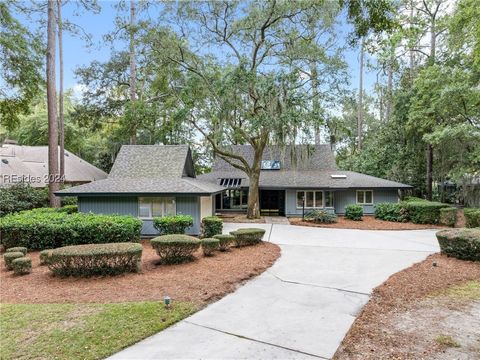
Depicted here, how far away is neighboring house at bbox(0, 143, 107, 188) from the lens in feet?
64.9

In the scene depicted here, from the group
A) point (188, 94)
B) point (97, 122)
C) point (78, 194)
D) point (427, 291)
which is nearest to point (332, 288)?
point (427, 291)

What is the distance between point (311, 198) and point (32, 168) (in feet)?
65.1

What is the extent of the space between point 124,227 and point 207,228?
11.5ft

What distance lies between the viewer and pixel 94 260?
6883 millimetres

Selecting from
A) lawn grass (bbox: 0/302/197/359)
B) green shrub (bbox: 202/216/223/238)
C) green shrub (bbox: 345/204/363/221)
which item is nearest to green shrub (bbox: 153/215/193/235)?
green shrub (bbox: 202/216/223/238)

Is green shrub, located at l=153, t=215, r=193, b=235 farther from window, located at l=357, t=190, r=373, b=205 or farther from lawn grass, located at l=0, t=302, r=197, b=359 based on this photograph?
window, located at l=357, t=190, r=373, b=205

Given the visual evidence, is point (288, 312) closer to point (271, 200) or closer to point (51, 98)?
point (51, 98)

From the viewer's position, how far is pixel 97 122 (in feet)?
88.1

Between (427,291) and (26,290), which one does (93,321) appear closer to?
(26,290)

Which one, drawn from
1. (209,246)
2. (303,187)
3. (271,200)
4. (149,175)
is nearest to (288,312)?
(209,246)

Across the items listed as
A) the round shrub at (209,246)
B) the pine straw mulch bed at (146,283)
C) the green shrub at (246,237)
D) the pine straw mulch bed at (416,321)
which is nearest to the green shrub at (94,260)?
the pine straw mulch bed at (146,283)

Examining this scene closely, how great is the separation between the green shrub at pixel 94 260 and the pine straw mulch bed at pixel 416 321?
499 centimetres

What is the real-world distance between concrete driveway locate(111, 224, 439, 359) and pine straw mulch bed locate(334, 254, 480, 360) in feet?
0.84

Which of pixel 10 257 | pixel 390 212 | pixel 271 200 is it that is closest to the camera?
pixel 10 257
